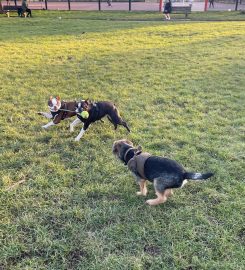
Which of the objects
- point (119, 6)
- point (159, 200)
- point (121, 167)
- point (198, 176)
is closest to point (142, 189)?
point (159, 200)

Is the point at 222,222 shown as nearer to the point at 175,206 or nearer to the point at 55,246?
the point at 175,206

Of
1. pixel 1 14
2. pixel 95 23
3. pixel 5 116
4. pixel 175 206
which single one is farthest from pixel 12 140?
pixel 1 14

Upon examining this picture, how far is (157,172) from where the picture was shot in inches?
123

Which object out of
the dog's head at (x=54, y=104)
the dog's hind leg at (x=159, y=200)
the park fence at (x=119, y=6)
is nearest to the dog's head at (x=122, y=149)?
the dog's hind leg at (x=159, y=200)

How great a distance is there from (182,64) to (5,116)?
16.9 ft

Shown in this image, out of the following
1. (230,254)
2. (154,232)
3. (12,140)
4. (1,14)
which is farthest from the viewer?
(1,14)

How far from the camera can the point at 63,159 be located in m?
4.21

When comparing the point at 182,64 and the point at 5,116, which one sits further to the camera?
the point at 182,64

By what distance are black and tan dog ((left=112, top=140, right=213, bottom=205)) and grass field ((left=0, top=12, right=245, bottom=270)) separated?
0.57 feet

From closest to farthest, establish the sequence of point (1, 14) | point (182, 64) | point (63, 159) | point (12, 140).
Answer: point (63, 159) → point (12, 140) → point (182, 64) → point (1, 14)

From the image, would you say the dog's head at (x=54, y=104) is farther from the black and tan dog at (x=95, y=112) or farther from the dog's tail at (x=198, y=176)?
the dog's tail at (x=198, y=176)

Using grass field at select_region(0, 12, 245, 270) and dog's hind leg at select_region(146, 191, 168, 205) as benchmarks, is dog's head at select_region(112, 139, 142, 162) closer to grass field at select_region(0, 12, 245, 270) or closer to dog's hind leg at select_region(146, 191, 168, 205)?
grass field at select_region(0, 12, 245, 270)

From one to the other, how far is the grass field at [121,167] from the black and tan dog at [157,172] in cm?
18

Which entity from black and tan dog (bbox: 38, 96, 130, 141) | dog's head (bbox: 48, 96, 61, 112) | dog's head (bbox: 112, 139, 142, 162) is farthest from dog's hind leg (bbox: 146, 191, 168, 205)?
dog's head (bbox: 48, 96, 61, 112)
